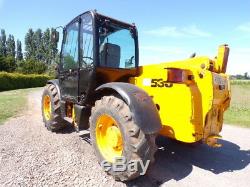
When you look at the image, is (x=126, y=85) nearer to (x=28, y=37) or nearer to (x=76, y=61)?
(x=76, y=61)

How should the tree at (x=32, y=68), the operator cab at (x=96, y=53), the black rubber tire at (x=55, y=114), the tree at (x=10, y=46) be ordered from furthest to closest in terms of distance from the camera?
the tree at (x=10, y=46) → the tree at (x=32, y=68) → the black rubber tire at (x=55, y=114) → the operator cab at (x=96, y=53)

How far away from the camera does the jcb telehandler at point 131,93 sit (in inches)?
148

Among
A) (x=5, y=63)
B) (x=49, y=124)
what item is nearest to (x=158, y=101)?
(x=49, y=124)

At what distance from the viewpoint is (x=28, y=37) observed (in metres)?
78.2

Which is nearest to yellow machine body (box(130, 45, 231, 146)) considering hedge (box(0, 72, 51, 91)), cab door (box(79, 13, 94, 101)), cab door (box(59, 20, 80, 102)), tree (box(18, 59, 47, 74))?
cab door (box(79, 13, 94, 101))

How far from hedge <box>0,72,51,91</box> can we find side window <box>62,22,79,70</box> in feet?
75.2

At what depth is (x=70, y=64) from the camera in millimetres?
5746

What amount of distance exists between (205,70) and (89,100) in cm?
216

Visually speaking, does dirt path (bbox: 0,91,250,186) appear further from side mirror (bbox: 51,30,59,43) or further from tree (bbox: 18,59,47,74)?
tree (bbox: 18,59,47,74)

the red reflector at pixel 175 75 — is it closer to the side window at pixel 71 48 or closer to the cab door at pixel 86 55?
the cab door at pixel 86 55

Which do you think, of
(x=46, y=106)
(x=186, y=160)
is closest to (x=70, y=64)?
(x=46, y=106)

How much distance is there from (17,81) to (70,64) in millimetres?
26027

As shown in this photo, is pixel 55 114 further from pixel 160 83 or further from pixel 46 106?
pixel 160 83

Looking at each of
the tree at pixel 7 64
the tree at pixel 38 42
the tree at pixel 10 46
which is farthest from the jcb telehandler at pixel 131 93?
the tree at pixel 10 46
